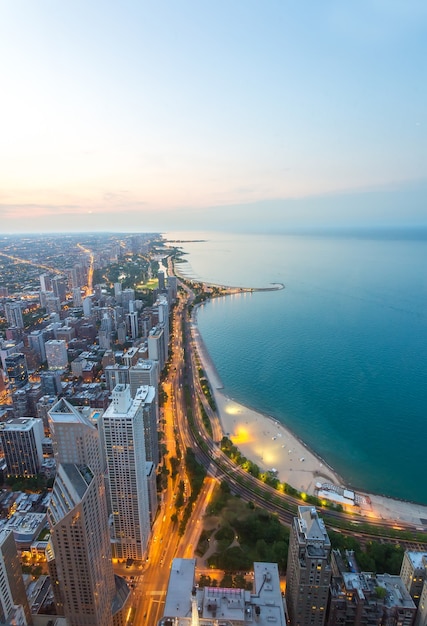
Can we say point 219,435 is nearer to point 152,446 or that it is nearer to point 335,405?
point 152,446

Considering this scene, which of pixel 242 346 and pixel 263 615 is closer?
pixel 263 615

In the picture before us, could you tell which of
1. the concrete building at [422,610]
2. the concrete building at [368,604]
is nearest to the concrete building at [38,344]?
the concrete building at [368,604]

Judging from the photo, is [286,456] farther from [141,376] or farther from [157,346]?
[157,346]

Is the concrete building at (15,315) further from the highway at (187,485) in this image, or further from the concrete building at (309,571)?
the concrete building at (309,571)

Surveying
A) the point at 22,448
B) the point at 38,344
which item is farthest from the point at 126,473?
the point at 38,344

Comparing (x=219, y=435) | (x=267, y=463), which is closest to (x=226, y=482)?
(x=267, y=463)
